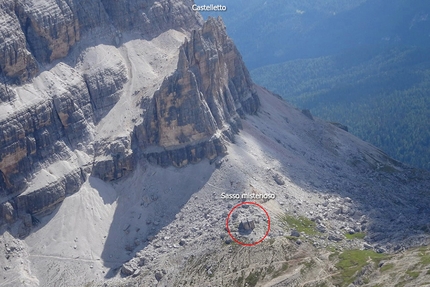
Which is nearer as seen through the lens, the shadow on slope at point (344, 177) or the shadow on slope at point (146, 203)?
the shadow on slope at point (146, 203)

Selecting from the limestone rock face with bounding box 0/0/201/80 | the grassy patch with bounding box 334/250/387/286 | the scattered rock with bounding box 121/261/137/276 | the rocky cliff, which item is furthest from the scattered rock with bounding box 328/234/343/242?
the limestone rock face with bounding box 0/0/201/80

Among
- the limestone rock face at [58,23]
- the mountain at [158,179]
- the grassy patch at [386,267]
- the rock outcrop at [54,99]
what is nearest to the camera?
the grassy patch at [386,267]

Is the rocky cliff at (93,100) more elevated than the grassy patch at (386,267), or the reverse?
the rocky cliff at (93,100)

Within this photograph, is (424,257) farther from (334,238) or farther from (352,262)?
(334,238)

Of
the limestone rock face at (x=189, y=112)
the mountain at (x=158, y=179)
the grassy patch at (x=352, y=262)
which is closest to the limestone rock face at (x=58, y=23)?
the mountain at (x=158, y=179)

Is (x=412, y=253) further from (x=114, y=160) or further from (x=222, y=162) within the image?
(x=114, y=160)

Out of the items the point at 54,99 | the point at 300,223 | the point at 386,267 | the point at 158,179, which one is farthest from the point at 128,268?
the point at 386,267

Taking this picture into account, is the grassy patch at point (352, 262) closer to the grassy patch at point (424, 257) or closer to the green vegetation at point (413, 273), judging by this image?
the grassy patch at point (424, 257)
